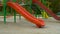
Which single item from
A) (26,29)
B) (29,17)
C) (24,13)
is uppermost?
(24,13)

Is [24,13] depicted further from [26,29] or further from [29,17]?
[26,29]

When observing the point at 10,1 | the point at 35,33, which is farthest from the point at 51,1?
the point at 35,33

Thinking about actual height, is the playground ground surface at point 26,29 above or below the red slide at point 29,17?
below

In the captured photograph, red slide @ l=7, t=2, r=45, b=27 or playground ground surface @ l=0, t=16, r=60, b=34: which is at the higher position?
red slide @ l=7, t=2, r=45, b=27

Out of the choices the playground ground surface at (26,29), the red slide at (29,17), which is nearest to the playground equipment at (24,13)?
the red slide at (29,17)

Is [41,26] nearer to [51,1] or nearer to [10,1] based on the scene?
[10,1]

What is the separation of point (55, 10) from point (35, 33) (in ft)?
52.7

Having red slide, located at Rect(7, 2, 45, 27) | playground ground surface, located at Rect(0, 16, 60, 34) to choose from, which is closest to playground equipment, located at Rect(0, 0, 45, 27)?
red slide, located at Rect(7, 2, 45, 27)

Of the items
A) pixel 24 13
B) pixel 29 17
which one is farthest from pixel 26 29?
pixel 24 13

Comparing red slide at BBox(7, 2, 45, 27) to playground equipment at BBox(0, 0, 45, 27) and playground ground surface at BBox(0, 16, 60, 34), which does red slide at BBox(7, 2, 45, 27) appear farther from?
playground ground surface at BBox(0, 16, 60, 34)

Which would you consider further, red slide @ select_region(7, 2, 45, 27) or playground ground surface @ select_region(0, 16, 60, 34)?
red slide @ select_region(7, 2, 45, 27)

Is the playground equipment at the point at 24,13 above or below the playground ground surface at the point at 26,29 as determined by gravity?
above

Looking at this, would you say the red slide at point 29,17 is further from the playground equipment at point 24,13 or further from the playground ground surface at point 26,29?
the playground ground surface at point 26,29

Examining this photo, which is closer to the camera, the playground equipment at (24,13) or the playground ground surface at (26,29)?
the playground ground surface at (26,29)
